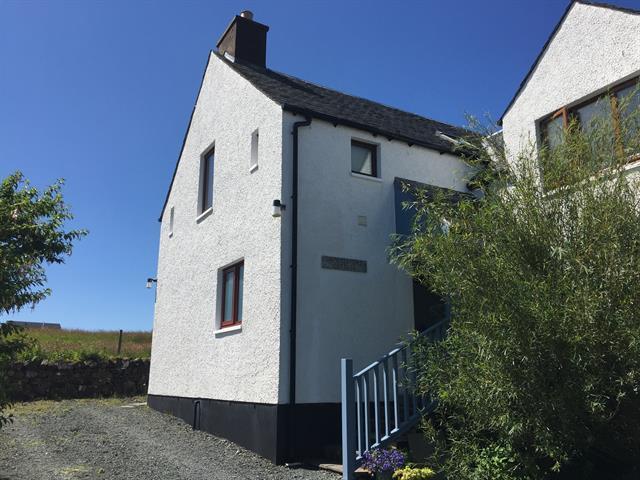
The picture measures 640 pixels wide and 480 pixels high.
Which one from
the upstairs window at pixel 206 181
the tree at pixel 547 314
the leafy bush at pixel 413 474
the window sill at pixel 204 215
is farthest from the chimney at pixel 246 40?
the leafy bush at pixel 413 474

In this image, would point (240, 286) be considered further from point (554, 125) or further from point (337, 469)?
point (554, 125)

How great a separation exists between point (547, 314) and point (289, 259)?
5065 millimetres

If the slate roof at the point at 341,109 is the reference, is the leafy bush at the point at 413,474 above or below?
below

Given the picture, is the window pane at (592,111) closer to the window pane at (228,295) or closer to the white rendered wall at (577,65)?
the white rendered wall at (577,65)

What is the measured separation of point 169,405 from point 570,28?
11612 millimetres

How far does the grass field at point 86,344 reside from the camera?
18.0m

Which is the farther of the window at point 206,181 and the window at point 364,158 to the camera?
the window at point 206,181

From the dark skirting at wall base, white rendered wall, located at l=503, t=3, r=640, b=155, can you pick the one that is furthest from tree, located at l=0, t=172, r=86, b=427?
white rendered wall, located at l=503, t=3, r=640, b=155

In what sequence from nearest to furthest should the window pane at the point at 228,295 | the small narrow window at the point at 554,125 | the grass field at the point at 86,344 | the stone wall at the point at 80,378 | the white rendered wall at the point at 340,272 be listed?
the small narrow window at the point at 554,125 < the white rendered wall at the point at 340,272 < the window pane at the point at 228,295 < the stone wall at the point at 80,378 < the grass field at the point at 86,344

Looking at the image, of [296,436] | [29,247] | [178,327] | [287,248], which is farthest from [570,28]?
[178,327]

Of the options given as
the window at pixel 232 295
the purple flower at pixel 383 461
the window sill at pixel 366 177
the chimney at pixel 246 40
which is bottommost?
the purple flower at pixel 383 461

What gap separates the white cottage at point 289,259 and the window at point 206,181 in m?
0.05

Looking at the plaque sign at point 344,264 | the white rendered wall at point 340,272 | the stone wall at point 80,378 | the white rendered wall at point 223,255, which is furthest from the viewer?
the stone wall at point 80,378

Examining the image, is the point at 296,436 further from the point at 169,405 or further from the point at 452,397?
the point at 169,405
